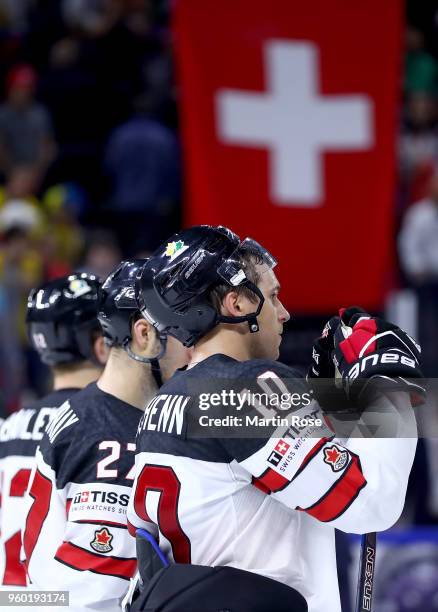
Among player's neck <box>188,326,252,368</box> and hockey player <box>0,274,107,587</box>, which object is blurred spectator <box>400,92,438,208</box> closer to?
hockey player <box>0,274,107,587</box>

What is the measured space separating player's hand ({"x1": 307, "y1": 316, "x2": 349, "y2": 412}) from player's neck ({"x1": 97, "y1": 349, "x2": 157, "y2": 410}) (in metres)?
0.55

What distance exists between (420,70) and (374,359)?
7022mm

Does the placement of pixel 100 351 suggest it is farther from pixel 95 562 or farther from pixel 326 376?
pixel 326 376

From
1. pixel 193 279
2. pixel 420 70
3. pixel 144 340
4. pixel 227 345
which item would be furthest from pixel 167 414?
pixel 420 70

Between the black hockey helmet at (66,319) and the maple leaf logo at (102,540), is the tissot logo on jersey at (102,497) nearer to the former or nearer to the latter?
the maple leaf logo at (102,540)

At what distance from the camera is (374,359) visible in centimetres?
238

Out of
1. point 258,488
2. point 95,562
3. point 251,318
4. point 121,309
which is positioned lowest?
point 95,562

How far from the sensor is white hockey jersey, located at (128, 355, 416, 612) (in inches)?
92.8

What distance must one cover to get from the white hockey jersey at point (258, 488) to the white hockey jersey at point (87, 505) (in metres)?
0.31

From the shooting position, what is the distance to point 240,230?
6250 millimetres

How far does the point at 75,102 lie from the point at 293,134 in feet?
11.7

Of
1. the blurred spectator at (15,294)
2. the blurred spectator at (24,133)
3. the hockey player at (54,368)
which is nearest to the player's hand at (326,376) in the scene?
the hockey player at (54,368)

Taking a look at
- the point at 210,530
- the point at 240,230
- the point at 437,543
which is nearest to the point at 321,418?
the point at 210,530

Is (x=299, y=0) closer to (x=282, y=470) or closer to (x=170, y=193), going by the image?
(x=170, y=193)
